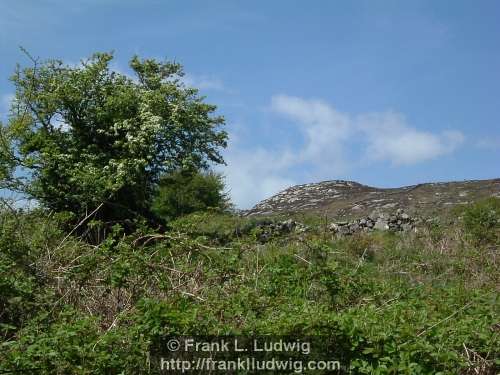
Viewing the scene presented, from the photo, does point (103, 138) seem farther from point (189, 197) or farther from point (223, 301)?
point (223, 301)

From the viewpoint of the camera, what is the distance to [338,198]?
22.5 m

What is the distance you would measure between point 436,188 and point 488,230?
344 inches

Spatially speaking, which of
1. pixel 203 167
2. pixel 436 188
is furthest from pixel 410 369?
pixel 203 167

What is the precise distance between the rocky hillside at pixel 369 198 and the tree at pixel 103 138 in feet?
9.62

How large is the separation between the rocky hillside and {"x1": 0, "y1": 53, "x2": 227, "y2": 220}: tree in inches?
115

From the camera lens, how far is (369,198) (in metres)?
20.6

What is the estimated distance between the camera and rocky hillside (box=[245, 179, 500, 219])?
18062mm

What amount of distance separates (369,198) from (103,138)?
842cm

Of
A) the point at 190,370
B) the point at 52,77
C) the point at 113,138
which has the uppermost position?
the point at 52,77

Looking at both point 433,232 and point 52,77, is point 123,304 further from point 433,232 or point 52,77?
point 52,77

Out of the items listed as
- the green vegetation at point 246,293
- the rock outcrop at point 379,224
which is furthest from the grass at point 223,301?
the rock outcrop at point 379,224

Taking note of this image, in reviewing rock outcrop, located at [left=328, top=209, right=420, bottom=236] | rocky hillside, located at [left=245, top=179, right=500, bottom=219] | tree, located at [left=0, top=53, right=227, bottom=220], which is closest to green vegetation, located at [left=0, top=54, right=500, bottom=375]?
rock outcrop, located at [left=328, top=209, right=420, bottom=236]

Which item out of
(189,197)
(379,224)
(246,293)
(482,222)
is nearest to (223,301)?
(246,293)

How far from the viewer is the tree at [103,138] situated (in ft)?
68.6
